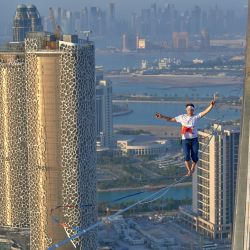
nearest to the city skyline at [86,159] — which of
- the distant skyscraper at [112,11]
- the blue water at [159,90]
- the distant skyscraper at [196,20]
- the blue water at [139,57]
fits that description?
the blue water at [159,90]

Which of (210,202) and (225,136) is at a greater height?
(225,136)

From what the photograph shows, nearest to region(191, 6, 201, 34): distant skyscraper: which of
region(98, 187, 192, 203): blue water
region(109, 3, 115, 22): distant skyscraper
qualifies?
region(109, 3, 115, 22): distant skyscraper

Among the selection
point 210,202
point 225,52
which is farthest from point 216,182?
Result: point 225,52

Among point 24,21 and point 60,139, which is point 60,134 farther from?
point 24,21

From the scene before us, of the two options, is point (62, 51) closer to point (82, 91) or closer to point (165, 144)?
point (82, 91)

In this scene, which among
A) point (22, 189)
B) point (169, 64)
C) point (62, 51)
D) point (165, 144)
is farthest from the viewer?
point (169, 64)

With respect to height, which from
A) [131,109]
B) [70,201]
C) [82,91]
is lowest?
[131,109]

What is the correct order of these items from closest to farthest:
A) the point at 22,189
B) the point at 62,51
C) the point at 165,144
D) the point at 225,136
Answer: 1. the point at 62,51
2. the point at 22,189
3. the point at 225,136
4. the point at 165,144
